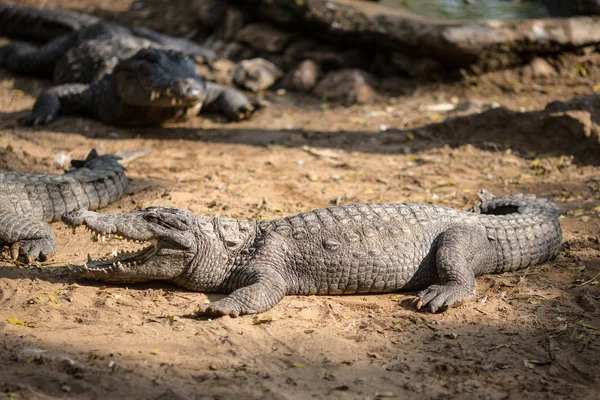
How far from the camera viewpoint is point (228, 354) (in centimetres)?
390

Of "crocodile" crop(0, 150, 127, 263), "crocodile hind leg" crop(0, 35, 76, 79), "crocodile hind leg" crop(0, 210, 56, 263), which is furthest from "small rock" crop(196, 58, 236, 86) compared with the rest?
"crocodile hind leg" crop(0, 210, 56, 263)

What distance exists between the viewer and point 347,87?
10.0 meters

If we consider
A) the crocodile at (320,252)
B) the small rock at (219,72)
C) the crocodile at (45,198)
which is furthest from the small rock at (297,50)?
the crocodile at (320,252)

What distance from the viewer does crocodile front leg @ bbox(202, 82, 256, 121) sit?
9.14 meters

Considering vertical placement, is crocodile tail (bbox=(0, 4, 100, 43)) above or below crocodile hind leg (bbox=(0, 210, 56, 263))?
above

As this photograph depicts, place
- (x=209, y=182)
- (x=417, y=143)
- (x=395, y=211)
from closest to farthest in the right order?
1. (x=395, y=211)
2. (x=209, y=182)
3. (x=417, y=143)

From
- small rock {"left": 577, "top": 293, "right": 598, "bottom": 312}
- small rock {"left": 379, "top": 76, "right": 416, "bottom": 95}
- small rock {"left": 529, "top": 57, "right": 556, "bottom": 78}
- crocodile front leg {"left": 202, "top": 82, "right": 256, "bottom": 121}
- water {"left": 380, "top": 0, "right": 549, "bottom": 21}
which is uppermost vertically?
water {"left": 380, "top": 0, "right": 549, "bottom": 21}

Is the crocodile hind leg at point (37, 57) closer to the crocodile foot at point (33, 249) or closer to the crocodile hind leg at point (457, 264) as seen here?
the crocodile foot at point (33, 249)

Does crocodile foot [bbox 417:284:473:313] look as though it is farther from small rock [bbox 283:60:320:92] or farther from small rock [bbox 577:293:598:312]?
small rock [bbox 283:60:320:92]

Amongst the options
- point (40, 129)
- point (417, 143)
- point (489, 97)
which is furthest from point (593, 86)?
point (40, 129)

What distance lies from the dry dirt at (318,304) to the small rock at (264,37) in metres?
2.63

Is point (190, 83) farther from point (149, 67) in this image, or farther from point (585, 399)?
point (585, 399)

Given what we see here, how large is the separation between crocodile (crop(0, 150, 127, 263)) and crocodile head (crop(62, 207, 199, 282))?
0.76 meters

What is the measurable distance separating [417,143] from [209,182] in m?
2.77
